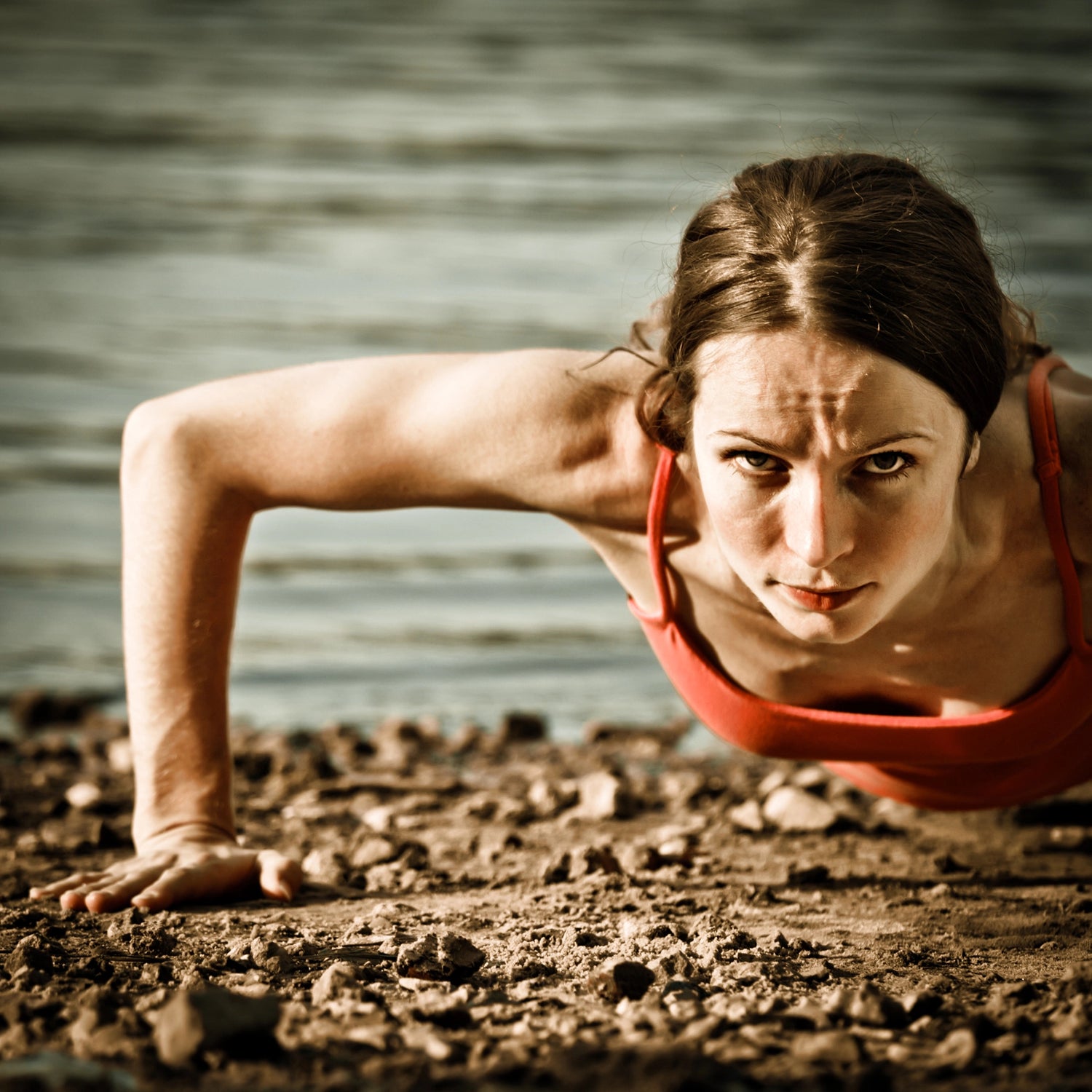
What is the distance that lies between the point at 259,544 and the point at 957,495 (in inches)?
207

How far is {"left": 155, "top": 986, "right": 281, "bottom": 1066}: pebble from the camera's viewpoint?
2066 millimetres

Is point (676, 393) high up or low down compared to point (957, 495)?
up

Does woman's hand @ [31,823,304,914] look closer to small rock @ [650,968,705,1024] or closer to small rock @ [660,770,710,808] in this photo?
small rock @ [650,968,705,1024]

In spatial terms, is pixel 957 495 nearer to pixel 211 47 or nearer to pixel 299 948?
pixel 299 948

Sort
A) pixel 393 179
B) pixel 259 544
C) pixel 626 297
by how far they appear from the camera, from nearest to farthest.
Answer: pixel 259 544, pixel 626 297, pixel 393 179

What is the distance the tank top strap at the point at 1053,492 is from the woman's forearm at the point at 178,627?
1.66 meters

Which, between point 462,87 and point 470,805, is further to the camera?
point 462,87

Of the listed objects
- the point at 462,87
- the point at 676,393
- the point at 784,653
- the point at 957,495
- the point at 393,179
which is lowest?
the point at 784,653

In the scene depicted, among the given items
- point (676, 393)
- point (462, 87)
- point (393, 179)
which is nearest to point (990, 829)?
point (676, 393)

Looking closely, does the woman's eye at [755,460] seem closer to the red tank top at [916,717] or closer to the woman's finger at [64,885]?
the red tank top at [916,717]

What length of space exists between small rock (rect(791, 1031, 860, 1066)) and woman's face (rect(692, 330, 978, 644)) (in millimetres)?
784

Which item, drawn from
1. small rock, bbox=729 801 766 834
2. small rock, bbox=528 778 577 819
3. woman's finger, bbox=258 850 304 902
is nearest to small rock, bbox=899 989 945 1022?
woman's finger, bbox=258 850 304 902

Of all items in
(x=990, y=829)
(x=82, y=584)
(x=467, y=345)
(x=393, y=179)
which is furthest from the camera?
(x=393, y=179)

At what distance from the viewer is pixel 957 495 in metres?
2.83
